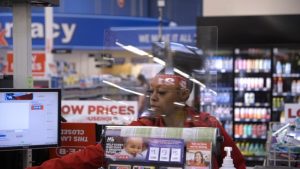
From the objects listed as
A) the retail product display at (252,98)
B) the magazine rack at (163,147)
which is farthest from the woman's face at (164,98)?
the retail product display at (252,98)

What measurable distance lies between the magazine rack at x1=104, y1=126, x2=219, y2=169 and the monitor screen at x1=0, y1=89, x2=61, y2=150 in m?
1.27

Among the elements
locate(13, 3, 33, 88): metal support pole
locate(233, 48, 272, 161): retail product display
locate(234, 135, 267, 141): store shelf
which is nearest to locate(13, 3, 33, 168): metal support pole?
locate(13, 3, 33, 88): metal support pole

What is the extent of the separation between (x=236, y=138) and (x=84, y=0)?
12686 mm

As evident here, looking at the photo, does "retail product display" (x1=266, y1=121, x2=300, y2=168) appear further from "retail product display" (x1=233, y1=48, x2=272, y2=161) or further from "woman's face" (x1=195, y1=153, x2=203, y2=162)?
"retail product display" (x1=233, y1=48, x2=272, y2=161)

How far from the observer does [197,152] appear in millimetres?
1976

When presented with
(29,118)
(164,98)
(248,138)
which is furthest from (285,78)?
(164,98)

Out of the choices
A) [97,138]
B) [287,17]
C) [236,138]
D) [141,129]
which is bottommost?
[236,138]

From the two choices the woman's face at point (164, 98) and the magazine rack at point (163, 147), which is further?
the woman's face at point (164, 98)

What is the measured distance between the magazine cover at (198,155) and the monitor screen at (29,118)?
4.96 ft

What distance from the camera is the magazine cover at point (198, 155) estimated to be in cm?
196

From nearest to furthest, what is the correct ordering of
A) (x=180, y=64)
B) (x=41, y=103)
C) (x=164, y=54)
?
(x=41, y=103) → (x=180, y=64) → (x=164, y=54)

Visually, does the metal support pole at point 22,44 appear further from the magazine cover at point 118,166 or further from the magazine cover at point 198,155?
the magazine cover at point 198,155

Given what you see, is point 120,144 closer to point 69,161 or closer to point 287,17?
point 69,161

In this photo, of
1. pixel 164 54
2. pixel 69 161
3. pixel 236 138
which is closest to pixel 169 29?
pixel 236 138
